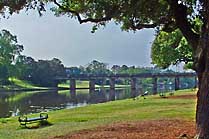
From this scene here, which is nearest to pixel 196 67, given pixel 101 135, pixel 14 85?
pixel 101 135

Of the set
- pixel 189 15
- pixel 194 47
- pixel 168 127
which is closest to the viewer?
pixel 194 47

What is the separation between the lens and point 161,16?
56.5 ft

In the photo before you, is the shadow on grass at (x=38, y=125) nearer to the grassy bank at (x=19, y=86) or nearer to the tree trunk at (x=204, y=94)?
the tree trunk at (x=204, y=94)

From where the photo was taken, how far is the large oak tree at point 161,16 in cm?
1303

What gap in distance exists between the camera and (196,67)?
13844 mm

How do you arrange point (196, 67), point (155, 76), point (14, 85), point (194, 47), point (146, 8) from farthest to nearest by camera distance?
point (155, 76), point (14, 85), point (146, 8), point (194, 47), point (196, 67)

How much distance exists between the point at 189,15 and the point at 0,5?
7.06 m

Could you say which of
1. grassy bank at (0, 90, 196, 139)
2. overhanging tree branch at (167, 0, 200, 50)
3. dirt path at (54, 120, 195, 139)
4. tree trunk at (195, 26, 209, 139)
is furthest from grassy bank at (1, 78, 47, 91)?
tree trunk at (195, 26, 209, 139)

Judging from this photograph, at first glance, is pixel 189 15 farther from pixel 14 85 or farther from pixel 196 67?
pixel 14 85

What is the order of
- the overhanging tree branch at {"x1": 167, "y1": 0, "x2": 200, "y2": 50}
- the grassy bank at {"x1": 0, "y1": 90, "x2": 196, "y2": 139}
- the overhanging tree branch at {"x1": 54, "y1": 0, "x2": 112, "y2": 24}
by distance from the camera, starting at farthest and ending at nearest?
1. the grassy bank at {"x1": 0, "y1": 90, "x2": 196, "y2": 139}
2. the overhanging tree branch at {"x1": 54, "y1": 0, "x2": 112, "y2": 24}
3. the overhanging tree branch at {"x1": 167, "y1": 0, "x2": 200, "y2": 50}

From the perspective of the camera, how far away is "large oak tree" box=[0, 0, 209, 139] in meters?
13.0

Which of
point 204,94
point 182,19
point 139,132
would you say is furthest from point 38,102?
point 204,94

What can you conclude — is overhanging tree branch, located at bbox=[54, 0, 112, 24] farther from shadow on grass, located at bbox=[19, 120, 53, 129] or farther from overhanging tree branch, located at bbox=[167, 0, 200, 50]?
shadow on grass, located at bbox=[19, 120, 53, 129]

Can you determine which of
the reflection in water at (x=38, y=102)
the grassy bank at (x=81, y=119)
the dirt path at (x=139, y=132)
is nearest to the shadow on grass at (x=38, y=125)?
the grassy bank at (x=81, y=119)
